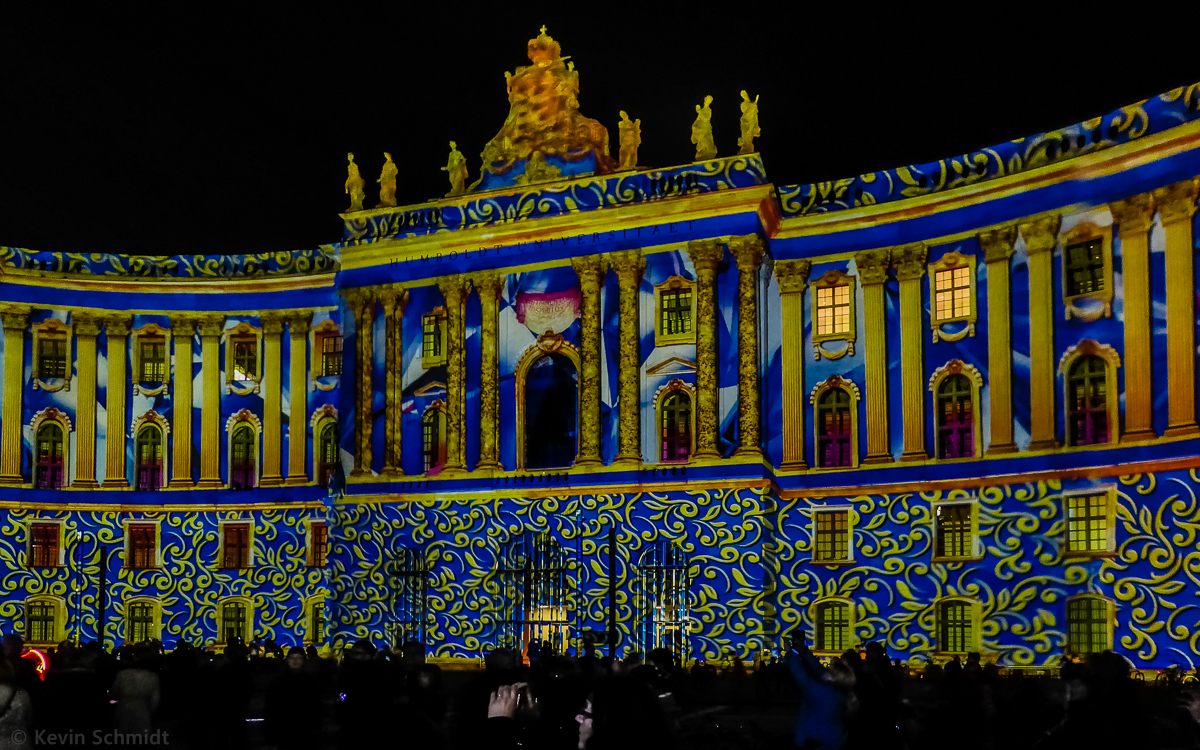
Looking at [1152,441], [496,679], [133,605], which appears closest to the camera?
[496,679]

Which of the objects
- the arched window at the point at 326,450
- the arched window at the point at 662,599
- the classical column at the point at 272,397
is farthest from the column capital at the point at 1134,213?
the classical column at the point at 272,397

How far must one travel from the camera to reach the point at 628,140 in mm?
40438

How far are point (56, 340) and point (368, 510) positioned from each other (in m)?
13.0

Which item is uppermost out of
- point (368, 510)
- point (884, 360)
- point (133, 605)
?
point (884, 360)

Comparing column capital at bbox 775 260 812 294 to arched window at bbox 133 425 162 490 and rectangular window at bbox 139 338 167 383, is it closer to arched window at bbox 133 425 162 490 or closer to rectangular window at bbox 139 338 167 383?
rectangular window at bbox 139 338 167 383

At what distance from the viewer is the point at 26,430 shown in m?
46.1

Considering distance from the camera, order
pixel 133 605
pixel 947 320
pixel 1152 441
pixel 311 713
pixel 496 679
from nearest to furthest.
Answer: pixel 496 679
pixel 311 713
pixel 1152 441
pixel 947 320
pixel 133 605

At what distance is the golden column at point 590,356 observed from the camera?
129 ft

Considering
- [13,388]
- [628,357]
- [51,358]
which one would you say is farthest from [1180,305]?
[13,388]

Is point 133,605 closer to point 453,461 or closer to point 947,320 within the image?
point 453,461

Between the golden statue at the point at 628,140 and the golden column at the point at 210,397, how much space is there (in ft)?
50.1

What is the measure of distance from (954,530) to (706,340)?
801 centimetres

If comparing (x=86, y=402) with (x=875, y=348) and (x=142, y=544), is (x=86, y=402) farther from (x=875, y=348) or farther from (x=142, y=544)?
(x=875, y=348)

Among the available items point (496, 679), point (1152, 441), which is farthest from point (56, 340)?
point (496, 679)
